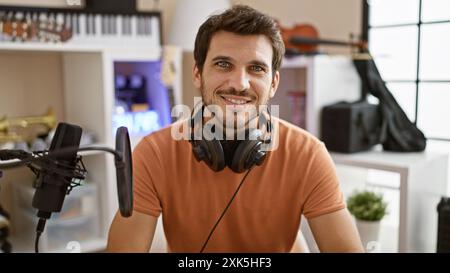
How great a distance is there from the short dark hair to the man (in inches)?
2.0

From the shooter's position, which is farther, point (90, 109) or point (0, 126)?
point (90, 109)

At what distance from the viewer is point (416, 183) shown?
1.47 m

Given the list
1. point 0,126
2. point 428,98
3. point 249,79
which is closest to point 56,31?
point 0,126

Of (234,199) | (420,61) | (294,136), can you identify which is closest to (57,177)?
(234,199)

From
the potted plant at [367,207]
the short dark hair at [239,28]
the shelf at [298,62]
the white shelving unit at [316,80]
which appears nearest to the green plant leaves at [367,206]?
the potted plant at [367,207]

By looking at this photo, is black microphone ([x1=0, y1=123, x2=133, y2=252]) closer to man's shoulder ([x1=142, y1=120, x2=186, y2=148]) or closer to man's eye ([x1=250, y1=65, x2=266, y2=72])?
man's eye ([x1=250, y1=65, x2=266, y2=72])

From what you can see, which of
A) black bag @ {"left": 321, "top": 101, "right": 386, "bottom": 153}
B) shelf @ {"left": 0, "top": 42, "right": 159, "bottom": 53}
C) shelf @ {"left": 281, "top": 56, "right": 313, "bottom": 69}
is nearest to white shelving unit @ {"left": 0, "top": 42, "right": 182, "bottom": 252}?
shelf @ {"left": 0, "top": 42, "right": 159, "bottom": 53}

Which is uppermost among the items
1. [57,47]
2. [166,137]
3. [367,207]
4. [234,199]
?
[57,47]

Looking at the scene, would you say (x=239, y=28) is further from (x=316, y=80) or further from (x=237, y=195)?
(x=316, y=80)

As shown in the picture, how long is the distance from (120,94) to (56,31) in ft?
1.13

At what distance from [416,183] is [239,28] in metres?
1.12

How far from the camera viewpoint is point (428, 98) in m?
1.65

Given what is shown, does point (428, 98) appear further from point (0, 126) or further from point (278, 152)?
point (0, 126)

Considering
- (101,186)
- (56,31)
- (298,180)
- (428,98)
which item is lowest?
(101,186)
